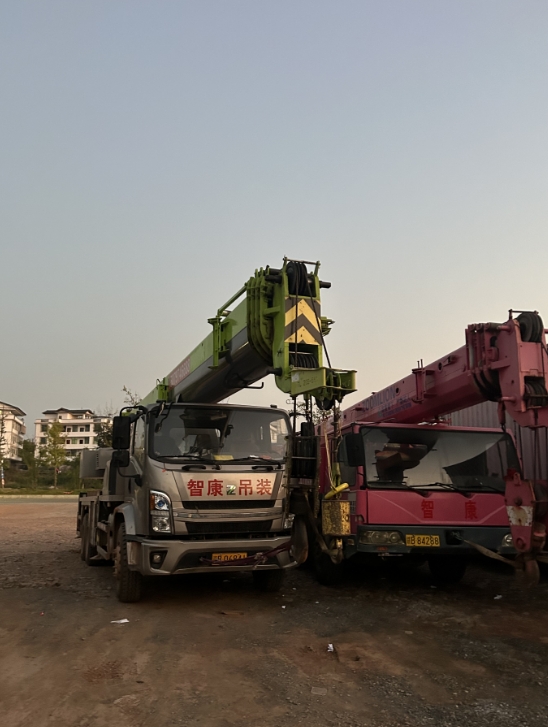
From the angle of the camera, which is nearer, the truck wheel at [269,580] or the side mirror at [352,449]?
the side mirror at [352,449]

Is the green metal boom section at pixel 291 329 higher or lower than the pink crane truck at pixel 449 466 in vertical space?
higher

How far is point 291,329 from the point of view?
5.96m

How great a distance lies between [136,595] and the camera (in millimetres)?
6688

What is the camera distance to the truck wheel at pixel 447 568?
7.48 metres

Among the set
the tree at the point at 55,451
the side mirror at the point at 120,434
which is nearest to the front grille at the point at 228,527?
the side mirror at the point at 120,434

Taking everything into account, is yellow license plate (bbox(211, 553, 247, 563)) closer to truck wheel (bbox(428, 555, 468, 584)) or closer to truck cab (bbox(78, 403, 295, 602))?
truck cab (bbox(78, 403, 295, 602))

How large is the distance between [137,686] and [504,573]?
20.3 feet

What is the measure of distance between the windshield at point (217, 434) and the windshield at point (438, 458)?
1.16 metres

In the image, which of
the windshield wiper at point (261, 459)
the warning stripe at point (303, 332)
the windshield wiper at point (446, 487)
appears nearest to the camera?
the warning stripe at point (303, 332)

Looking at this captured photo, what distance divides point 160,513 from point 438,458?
339 cm

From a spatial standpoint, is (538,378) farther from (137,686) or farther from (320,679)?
(137,686)

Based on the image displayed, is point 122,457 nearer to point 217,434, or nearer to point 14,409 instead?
point 217,434

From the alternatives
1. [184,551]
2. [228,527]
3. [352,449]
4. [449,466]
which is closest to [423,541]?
[449,466]

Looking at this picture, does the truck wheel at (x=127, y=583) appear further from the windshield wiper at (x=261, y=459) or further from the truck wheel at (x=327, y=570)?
the truck wheel at (x=327, y=570)
